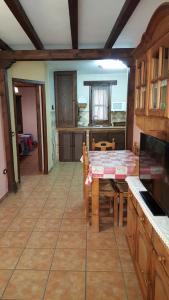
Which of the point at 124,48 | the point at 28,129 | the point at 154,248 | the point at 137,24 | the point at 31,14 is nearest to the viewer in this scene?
the point at 154,248

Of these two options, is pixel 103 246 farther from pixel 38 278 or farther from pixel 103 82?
pixel 103 82

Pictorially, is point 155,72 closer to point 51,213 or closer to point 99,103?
point 51,213

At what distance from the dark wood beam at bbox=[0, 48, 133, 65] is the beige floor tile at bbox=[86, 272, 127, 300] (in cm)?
285

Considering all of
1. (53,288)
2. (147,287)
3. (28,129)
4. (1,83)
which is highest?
(1,83)

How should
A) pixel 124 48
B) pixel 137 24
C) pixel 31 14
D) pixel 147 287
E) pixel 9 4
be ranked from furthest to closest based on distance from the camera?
pixel 124 48 < pixel 137 24 < pixel 31 14 < pixel 9 4 < pixel 147 287

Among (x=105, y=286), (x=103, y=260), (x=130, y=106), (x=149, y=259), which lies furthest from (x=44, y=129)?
(x=149, y=259)

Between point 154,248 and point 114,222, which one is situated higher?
point 154,248

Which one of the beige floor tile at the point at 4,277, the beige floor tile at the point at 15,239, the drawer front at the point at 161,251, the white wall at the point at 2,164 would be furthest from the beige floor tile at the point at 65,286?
the white wall at the point at 2,164

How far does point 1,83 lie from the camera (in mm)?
3383

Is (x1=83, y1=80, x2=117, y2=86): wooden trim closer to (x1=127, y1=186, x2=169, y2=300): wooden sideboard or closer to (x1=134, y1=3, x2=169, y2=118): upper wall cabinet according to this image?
(x1=134, y1=3, x2=169, y2=118): upper wall cabinet

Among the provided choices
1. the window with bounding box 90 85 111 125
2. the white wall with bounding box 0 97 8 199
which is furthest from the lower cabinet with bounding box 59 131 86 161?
the white wall with bounding box 0 97 8 199

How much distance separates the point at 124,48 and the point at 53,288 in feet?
10.4

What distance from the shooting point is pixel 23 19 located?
7.17 feet

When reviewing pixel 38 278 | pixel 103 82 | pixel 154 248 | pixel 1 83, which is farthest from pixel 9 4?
pixel 103 82
